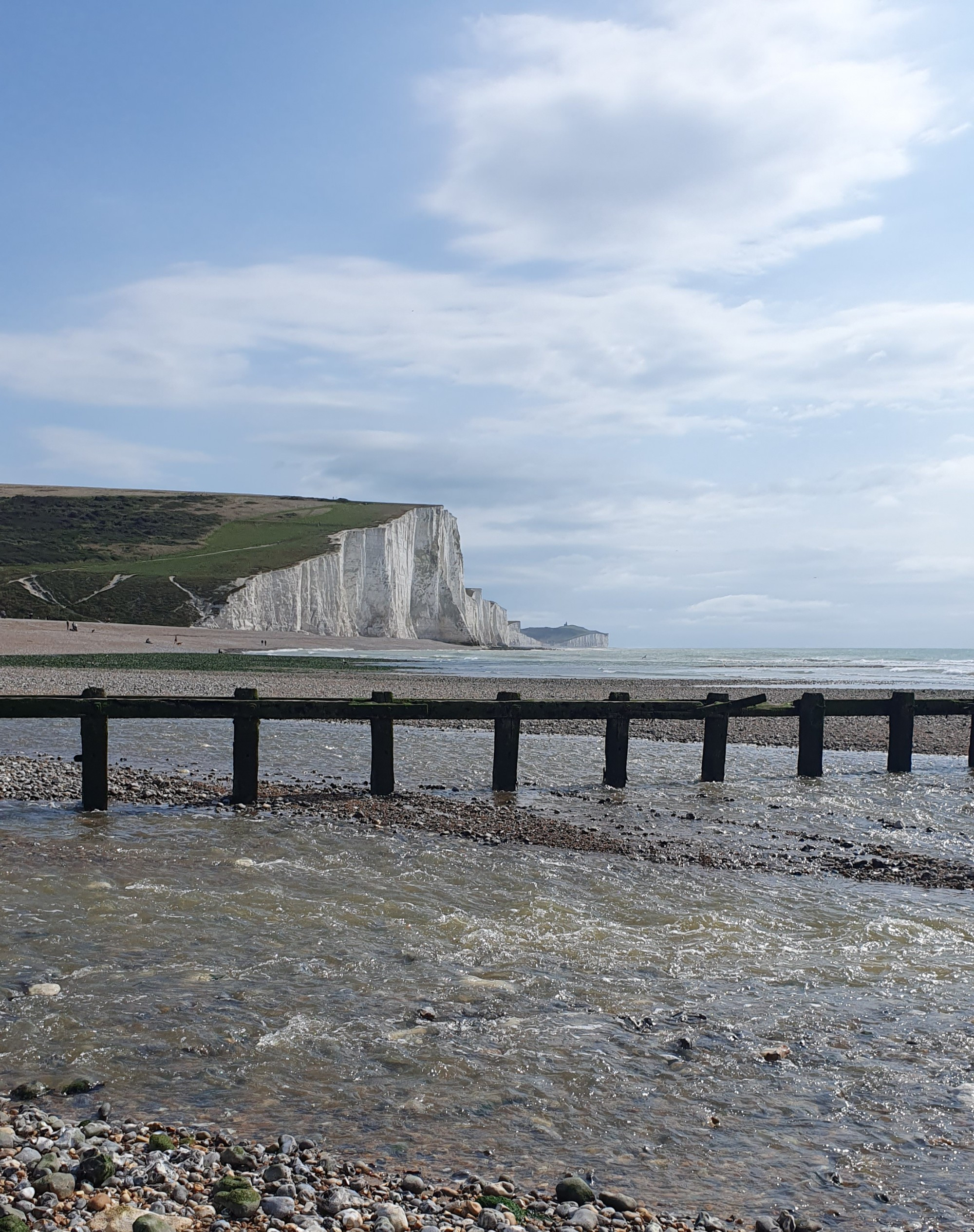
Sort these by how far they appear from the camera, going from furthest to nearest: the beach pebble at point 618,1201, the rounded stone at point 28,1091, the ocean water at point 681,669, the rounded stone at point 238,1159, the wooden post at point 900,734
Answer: the ocean water at point 681,669 < the wooden post at point 900,734 < the rounded stone at point 28,1091 < the rounded stone at point 238,1159 < the beach pebble at point 618,1201

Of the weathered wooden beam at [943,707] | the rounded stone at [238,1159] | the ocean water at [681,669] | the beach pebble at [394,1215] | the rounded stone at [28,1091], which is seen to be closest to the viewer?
the beach pebble at [394,1215]

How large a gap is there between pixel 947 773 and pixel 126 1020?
16.9m

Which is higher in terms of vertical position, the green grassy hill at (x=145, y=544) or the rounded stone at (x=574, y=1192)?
the green grassy hill at (x=145, y=544)

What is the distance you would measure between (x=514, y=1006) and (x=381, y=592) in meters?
107

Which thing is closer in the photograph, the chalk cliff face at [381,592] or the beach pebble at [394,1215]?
the beach pebble at [394,1215]

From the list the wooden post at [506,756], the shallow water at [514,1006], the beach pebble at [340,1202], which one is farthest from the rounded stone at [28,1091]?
the wooden post at [506,756]

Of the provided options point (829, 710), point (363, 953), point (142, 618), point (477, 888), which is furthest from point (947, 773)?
point (142, 618)

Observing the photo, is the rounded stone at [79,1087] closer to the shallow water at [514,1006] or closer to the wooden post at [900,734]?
the shallow water at [514,1006]

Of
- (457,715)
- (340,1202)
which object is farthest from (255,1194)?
(457,715)

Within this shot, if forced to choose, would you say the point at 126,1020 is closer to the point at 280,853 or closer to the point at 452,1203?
the point at 452,1203

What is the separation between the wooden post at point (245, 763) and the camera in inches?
510

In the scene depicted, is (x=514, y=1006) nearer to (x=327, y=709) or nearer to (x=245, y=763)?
(x=245, y=763)

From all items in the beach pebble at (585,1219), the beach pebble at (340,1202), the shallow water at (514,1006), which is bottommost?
the shallow water at (514,1006)

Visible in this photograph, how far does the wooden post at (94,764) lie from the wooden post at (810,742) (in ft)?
38.1
